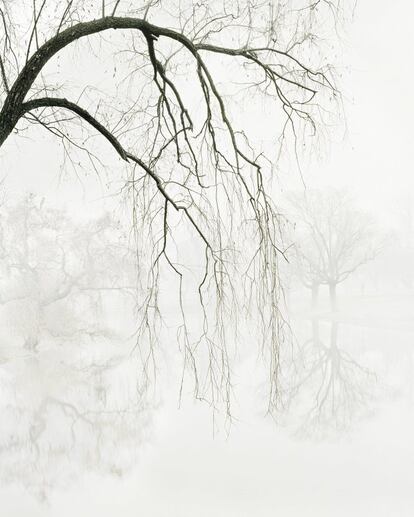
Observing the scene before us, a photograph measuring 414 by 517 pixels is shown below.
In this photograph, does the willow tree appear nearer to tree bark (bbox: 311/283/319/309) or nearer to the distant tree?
the distant tree

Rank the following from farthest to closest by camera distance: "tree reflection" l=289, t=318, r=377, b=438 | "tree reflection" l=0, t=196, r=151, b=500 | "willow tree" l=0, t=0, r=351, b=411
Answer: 1. "tree reflection" l=289, t=318, r=377, b=438
2. "tree reflection" l=0, t=196, r=151, b=500
3. "willow tree" l=0, t=0, r=351, b=411

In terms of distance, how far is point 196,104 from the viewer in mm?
3189

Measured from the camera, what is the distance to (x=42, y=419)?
831cm

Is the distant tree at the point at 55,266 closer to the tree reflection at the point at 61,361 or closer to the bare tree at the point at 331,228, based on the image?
the tree reflection at the point at 61,361

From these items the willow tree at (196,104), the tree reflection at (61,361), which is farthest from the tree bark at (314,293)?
the willow tree at (196,104)

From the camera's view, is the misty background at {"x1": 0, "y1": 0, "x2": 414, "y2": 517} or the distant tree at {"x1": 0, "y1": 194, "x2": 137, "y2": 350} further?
the distant tree at {"x1": 0, "y1": 194, "x2": 137, "y2": 350}

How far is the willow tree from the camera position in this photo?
8.34ft

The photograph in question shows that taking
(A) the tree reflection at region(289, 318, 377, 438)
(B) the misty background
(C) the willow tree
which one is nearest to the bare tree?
(B) the misty background

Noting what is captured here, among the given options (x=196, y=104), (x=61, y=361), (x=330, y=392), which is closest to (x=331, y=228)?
(x=61, y=361)

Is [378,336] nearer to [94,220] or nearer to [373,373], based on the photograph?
[373,373]

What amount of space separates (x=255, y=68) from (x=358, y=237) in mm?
21138

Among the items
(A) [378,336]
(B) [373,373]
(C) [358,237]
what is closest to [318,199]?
(C) [358,237]

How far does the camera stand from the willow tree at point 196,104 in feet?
8.34

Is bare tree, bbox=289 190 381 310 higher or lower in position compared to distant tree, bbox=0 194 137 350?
higher
